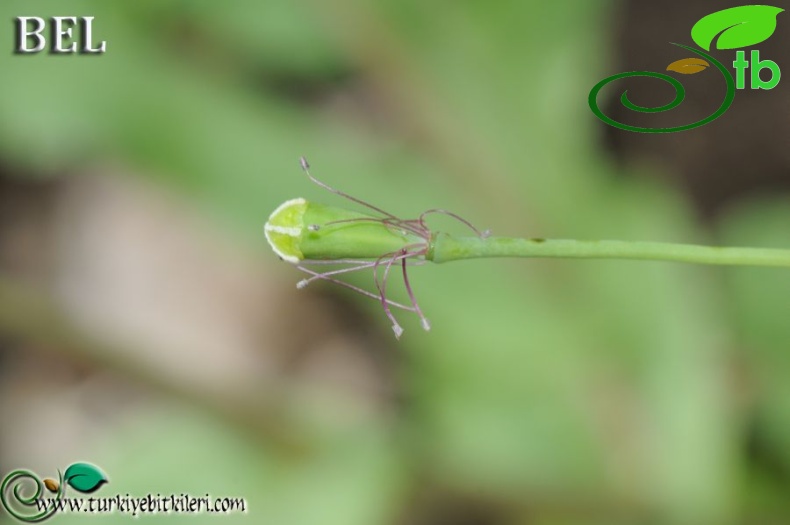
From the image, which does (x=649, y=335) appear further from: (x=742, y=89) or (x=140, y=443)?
(x=140, y=443)

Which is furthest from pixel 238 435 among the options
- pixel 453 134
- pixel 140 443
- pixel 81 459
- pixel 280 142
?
pixel 453 134

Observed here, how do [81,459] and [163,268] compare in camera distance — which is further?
[163,268]

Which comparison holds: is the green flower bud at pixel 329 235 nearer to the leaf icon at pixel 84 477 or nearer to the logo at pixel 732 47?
the logo at pixel 732 47

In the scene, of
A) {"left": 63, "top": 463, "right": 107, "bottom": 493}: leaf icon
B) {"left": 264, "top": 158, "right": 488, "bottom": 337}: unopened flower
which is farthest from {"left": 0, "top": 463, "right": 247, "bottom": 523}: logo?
{"left": 264, "top": 158, "right": 488, "bottom": 337}: unopened flower

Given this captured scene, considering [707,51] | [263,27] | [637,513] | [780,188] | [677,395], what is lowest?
[637,513]

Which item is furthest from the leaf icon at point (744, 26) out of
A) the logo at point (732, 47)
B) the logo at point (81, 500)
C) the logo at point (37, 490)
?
the logo at point (37, 490)

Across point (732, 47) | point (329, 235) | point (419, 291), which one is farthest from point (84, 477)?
point (732, 47)
